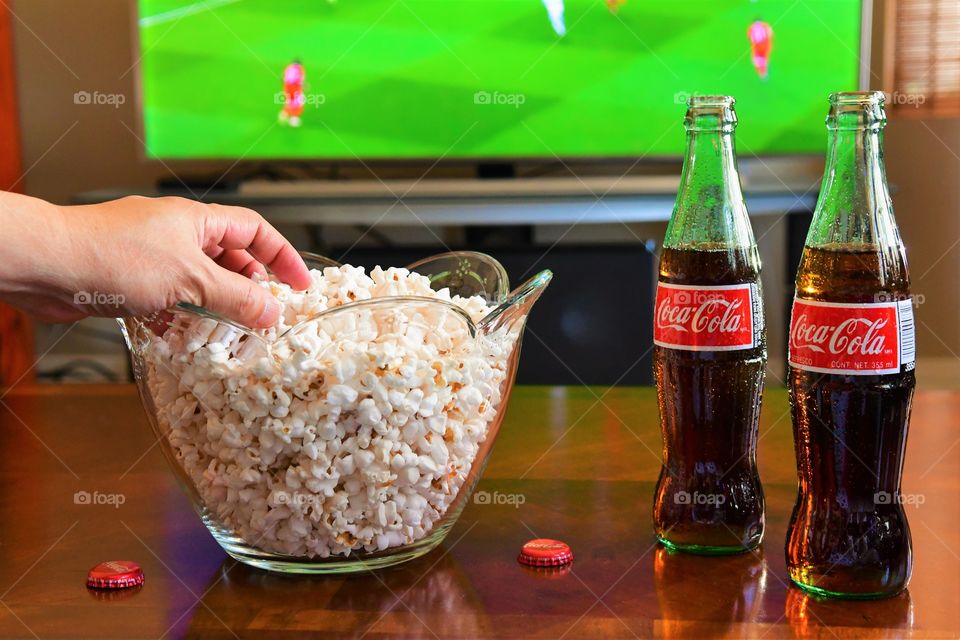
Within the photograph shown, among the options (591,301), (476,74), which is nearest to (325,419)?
(591,301)

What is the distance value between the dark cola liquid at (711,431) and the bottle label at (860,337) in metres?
0.09

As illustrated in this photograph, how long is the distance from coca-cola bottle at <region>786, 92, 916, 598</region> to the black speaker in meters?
2.31

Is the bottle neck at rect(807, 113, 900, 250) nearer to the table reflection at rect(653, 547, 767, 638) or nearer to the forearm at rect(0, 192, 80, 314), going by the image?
the table reflection at rect(653, 547, 767, 638)

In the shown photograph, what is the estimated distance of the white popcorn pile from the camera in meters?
0.66

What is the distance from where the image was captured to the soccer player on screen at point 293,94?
333cm

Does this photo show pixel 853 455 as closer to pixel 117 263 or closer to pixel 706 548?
pixel 706 548

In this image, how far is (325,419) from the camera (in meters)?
0.66

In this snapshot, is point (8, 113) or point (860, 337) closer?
point (860, 337)

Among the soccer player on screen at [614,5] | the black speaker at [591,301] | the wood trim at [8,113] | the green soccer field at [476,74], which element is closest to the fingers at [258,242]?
the black speaker at [591,301]

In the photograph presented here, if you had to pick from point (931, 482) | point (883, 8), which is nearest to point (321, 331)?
point (931, 482)

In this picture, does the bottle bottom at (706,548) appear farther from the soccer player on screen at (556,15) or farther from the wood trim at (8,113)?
the wood trim at (8,113)

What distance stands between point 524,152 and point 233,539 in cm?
279

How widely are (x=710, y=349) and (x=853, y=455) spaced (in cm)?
12

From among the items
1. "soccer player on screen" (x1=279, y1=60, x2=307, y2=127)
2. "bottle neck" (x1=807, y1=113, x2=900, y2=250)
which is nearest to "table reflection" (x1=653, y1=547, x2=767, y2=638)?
"bottle neck" (x1=807, y1=113, x2=900, y2=250)
